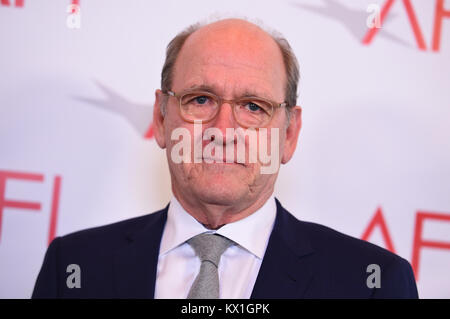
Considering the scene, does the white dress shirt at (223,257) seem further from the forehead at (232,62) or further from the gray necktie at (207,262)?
the forehead at (232,62)

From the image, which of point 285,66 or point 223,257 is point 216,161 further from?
point 285,66

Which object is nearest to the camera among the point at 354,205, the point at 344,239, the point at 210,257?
the point at 210,257

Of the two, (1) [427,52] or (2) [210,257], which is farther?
(1) [427,52]

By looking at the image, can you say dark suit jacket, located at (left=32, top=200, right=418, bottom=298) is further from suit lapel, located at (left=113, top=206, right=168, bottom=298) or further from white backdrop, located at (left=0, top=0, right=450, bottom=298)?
white backdrop, located at (left=0, top=0, right=450, bottom=298)

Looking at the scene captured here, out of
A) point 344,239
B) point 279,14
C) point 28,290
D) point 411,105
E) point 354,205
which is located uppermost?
point 279,14

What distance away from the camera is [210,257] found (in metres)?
1.63

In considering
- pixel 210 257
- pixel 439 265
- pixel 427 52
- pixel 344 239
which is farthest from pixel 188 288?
pixel 427 52

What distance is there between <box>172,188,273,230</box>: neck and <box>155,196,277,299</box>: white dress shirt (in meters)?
0.02

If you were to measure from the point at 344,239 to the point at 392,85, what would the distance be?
81 cm

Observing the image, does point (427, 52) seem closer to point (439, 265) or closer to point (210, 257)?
point (439, 265)

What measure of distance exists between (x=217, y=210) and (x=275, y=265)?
0.76 feet

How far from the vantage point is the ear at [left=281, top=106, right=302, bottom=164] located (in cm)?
185

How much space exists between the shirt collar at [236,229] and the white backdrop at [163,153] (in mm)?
585

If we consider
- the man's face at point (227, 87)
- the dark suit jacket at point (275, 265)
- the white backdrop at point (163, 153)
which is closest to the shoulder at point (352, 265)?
the dark suit jacket at point (275, 265)
